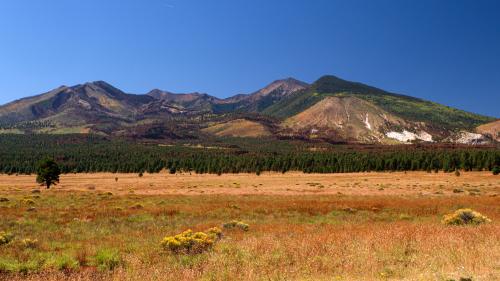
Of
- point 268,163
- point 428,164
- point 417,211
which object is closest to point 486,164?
point 428,164

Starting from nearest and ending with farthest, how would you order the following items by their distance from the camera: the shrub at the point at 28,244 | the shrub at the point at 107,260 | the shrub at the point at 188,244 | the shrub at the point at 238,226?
the shrub at the point at 107,260 < the shrub at the point at 188,244 < the shrub at the point at 28,244 < the shrub at the point at 238,226

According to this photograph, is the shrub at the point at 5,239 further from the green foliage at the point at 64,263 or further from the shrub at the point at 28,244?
the green foliage at the point at 64,263

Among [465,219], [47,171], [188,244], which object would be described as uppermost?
[465,219]

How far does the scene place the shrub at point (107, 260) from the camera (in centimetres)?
1315

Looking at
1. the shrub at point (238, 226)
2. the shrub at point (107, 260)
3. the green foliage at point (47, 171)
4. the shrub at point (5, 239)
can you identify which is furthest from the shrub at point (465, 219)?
the green foliage at point (47, 171)

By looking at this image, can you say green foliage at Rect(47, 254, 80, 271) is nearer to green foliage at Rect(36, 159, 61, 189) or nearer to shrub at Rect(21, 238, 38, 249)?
shrub at Rect(21, 238, 38, 249)

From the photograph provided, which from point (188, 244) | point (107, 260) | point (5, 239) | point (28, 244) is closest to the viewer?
point (107, 260)

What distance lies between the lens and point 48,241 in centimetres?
1895

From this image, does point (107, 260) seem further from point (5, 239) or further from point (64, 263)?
point (5, 239)

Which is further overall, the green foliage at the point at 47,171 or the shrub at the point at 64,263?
the green foliage at the point at 47,171

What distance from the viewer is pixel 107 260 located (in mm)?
13727

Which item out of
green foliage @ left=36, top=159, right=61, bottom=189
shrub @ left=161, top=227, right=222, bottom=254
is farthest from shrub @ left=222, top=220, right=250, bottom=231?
green foliage @ left=36, top=159, right=61, bottom=189

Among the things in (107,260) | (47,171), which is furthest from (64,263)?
(47,171)

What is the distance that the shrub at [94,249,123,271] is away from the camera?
13.1 meters
